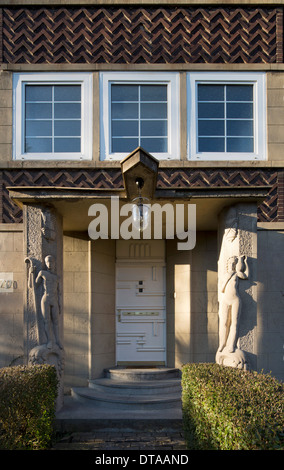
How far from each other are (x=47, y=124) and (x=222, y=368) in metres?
5.23

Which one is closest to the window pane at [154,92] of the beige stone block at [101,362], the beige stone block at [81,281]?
the beige stone block at [81,281]

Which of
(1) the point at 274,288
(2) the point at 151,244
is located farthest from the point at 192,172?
(1) the point at 274,288

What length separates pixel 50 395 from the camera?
5.16 meters

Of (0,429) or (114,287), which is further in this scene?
(114,287)

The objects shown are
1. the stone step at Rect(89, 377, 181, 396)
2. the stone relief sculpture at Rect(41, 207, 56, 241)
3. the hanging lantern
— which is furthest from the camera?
the stone step at Rect(89, 377, 181, 396)

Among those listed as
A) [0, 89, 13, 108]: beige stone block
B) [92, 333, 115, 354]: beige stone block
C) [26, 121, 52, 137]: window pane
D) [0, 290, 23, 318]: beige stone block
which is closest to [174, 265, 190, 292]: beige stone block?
[92, 333, 115, 354]: beige stone block

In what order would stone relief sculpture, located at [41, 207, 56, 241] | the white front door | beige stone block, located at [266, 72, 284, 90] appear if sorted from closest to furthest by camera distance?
stone relief sculpture, located at [41, 207, 56, 241] < beige stone block, located at [266, 72, 284, 90] < the white front door

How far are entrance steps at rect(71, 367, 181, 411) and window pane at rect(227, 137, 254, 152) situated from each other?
4.09 metres

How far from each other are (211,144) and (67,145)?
8.46 feet

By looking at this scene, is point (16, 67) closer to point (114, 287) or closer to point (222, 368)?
point (114, 287)

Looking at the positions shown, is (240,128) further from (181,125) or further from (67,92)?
(67,92)

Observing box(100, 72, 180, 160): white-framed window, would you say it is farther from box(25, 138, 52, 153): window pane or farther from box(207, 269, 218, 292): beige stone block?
box(207, 269, 218, 292): beige stone block

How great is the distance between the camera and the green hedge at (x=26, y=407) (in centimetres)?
386

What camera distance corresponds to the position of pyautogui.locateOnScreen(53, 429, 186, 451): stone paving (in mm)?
5328
